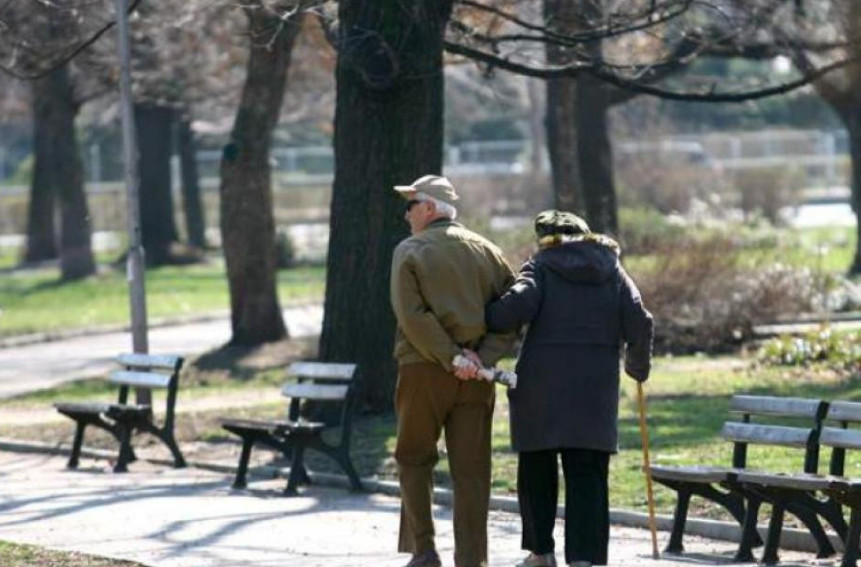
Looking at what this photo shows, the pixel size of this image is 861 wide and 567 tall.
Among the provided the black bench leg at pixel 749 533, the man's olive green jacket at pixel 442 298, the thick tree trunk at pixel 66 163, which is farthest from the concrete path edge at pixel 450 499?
the thick tree trunk at pixel 66 163

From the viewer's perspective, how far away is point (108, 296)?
35.4 m

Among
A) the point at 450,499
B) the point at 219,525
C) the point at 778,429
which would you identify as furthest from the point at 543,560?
the point at 450,499

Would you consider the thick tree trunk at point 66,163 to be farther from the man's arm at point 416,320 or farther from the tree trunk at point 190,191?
the man's arm at point 416,320

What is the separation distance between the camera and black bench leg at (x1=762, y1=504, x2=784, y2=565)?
10.5 m

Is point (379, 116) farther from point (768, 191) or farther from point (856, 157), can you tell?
point (768, 191)

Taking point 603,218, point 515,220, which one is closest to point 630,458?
point 603,218

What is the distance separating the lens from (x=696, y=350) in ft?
73.6

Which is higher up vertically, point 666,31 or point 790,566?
point 666,31

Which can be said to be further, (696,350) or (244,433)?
(696,350)

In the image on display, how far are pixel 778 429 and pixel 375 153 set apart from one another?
5.75 metres

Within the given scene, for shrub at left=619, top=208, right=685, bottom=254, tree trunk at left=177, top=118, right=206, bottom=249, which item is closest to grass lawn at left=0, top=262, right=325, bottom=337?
tree trunk at left=177, top=118, right=206, bottom=249

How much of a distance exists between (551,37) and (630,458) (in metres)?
3.48

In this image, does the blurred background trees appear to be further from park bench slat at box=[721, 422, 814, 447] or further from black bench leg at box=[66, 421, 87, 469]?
park bench slat at box=[721, 422, 814, 447]

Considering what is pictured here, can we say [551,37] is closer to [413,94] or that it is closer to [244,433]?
[413,94]
